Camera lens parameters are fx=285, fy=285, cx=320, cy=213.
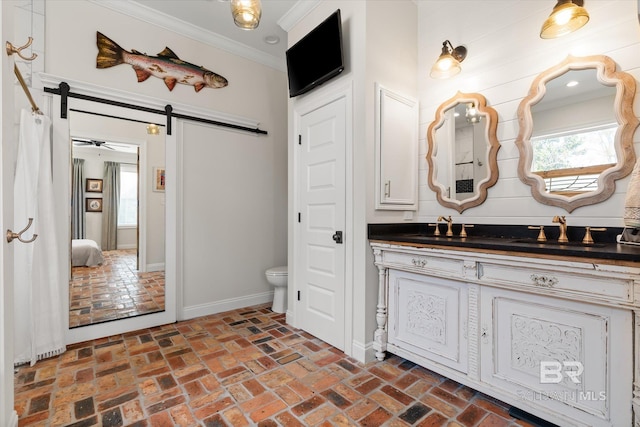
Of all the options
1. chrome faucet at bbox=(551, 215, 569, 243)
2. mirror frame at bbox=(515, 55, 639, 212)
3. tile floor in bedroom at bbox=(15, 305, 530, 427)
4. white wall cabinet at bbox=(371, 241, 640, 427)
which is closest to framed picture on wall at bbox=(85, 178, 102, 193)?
tile floor in bedroom at bbox=(15, 305, 530, 427)

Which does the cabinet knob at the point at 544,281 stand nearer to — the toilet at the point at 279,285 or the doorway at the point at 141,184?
the toilet at the point at 279,285

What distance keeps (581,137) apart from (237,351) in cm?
291

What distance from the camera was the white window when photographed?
8.96ft

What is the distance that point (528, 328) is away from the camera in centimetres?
154

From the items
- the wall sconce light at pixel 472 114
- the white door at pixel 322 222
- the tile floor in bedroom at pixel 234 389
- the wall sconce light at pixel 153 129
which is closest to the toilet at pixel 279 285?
the white door at pixel 322 222

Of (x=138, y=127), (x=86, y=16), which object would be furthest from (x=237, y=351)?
(x=86, y=16)

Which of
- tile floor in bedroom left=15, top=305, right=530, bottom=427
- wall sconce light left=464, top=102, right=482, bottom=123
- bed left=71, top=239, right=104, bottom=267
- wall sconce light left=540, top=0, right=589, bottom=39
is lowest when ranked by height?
tile floor in bedroom left=15, top=305, right=530, bottom=427

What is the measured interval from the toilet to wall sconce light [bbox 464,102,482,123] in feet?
7.59

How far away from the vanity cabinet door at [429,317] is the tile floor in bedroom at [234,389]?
0.20 metres

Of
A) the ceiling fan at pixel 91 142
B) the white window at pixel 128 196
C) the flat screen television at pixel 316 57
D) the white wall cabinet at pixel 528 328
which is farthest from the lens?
the white window at pixel 128 196

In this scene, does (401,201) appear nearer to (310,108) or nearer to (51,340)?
(310,108)

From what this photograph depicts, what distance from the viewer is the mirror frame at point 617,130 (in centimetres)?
163

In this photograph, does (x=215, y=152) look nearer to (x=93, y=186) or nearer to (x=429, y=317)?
(x=93, y=186)

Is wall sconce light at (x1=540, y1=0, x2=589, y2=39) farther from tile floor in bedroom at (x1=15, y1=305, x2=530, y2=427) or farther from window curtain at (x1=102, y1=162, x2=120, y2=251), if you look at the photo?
window curtain at (x1=102, y1=162, x2=120, y2=251)
